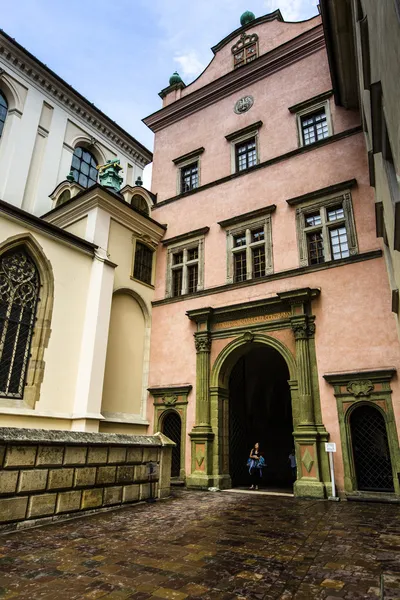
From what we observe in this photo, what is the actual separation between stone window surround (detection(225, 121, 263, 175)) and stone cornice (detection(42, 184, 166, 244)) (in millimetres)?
4262

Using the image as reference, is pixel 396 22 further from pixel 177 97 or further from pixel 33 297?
pixel 177 97

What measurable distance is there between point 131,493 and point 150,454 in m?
0.93

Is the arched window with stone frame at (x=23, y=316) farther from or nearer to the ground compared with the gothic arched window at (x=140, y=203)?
nearer to the ground

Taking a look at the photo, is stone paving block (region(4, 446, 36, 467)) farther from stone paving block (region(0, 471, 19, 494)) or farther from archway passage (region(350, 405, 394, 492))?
archway passage (region(350, 405, 394, 492))

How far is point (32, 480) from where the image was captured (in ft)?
21.5

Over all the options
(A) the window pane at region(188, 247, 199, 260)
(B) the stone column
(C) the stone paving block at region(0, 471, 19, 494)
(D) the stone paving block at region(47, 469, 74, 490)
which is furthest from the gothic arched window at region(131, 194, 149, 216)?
(C) the stone paving block at region(0, 471, 19, 494)

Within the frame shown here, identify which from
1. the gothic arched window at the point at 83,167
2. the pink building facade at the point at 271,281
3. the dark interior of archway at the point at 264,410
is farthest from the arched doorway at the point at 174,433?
the gothic arched window at the point at 83,167

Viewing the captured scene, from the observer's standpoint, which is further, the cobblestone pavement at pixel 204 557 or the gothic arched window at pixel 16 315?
the gothic arched window at pixel 16 315

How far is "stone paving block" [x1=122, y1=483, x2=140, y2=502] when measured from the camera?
331 inches

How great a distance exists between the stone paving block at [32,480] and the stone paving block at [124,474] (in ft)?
6.15

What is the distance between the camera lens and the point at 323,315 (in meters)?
12.3

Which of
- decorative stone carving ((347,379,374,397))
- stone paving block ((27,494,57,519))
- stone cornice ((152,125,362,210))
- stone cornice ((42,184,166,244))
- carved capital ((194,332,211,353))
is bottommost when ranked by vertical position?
stone paving block ((27,494,57,519))

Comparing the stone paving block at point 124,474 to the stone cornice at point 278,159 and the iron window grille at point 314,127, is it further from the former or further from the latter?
the iron window grille at point 314,127

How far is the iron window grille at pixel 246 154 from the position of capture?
16297 millimetres
